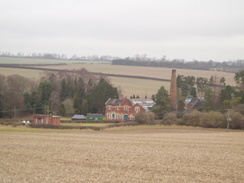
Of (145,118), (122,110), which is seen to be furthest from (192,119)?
(122,110)

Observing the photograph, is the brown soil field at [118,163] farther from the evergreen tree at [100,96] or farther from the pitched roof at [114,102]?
the evergreen tree at [100,96]

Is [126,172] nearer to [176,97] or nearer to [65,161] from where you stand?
[65,161]

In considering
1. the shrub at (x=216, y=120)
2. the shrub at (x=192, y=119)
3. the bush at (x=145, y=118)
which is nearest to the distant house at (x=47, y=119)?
the bush at (x=145, y=118)

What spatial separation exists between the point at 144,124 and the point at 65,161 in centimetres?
3407

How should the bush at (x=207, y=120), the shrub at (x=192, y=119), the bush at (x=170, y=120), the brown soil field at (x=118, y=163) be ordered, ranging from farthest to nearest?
the bush at (x=170, y=120)
the shrub at (x=192, y=119)
the bush at (x=207, y=120)
the brown soil field at (x=118, y=163)

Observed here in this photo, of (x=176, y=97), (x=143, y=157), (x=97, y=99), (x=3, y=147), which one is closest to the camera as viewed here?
(x=143, y=157)

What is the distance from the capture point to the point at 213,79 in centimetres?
9112

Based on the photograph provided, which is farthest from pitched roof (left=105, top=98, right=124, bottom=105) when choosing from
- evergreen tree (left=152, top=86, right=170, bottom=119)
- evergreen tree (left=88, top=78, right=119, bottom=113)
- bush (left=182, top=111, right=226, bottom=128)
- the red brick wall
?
bush (left=182, top=111, right=226, bottom=128)

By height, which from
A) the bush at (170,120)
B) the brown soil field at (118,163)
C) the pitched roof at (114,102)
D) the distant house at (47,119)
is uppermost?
the pitched roof at (114,102)

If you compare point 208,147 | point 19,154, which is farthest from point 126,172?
point 208,147

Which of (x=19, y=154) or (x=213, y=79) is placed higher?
(x=213, y=79)

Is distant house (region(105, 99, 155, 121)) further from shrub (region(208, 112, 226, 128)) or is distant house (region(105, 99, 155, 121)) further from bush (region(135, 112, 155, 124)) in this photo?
shrub (region(208, 112, 226, 128))

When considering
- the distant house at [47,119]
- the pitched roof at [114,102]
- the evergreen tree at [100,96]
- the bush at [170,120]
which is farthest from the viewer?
the evergreen tree at [100,96]

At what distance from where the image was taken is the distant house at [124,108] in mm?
63250
